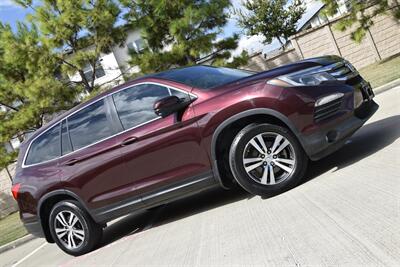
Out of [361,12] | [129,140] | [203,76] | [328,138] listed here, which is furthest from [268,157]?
[361,12]

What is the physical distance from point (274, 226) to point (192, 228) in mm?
1342

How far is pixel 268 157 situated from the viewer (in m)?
5.47

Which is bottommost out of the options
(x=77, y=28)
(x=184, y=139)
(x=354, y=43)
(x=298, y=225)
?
(x=298, y=225)

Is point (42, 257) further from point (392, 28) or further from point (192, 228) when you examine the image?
point (392, 28)

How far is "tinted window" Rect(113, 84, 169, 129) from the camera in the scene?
597 cm

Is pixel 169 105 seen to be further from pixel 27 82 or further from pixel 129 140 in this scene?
pixel 27 82

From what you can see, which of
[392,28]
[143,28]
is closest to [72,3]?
[143,28]

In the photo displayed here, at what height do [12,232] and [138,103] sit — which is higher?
[138,103]

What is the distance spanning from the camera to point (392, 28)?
2225 centimetres

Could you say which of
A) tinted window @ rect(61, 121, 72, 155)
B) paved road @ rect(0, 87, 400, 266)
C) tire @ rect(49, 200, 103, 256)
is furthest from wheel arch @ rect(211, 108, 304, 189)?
tinted window @ rect(61, 121, 72, 155)

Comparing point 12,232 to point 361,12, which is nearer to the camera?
point 12,232

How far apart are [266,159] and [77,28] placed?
1667 cm

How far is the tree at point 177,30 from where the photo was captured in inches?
821

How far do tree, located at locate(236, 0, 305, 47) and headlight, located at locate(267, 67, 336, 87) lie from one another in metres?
31.2
